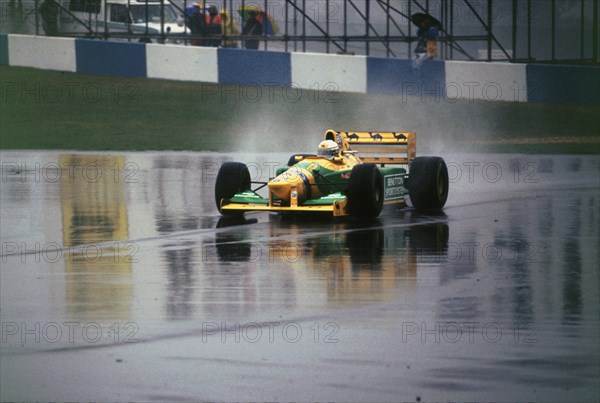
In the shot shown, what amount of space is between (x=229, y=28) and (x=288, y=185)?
54.4 ft

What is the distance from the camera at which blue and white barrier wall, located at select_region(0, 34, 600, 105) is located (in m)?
23.7

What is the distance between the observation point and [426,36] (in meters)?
25.1

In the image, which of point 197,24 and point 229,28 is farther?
point 229,28

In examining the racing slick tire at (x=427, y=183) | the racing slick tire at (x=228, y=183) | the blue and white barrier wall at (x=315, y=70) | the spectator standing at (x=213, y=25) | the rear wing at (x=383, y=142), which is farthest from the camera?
the spectator standing at (x=213, y=25)

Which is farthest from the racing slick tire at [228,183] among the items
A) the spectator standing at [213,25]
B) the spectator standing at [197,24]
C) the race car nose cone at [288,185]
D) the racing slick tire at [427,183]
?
the spectator standing at [213,25]

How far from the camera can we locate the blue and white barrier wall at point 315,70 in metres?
23.7

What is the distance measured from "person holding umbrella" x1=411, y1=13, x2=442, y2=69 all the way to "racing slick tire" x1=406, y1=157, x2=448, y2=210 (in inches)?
420

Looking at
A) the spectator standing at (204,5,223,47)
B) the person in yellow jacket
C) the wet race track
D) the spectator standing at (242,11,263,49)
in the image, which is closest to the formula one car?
the wet race track

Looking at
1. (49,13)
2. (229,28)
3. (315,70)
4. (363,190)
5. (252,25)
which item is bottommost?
(363,190)

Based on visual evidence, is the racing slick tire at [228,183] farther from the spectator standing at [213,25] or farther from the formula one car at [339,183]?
the spectator standing at [213,25]

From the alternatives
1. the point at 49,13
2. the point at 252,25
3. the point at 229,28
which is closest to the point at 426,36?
the point at 252,25

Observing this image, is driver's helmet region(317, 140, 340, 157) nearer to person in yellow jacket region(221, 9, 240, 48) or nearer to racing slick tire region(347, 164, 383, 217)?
racing slick tire region(347, 164, 383, 217)

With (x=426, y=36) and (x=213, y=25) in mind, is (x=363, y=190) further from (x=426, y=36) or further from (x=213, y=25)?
(x=213, y=25)

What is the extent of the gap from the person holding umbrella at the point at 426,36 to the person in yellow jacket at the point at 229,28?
13.8 ft
